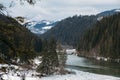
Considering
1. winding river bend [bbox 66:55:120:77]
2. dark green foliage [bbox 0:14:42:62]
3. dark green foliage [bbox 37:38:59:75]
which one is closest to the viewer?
dark green foliage [bbox 0:14:42:62]

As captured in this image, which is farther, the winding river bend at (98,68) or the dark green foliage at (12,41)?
the winding river bend at (98,68)

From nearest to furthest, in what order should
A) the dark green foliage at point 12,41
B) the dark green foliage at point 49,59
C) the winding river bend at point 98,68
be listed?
the dark green foliage at point 12,41, the dark green foliage at point 49,59, the winding river bend at point 98,68

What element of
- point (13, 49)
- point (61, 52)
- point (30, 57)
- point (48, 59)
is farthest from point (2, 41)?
point (61, 52)

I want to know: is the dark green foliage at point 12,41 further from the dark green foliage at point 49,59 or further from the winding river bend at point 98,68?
the winding river bend at point 98,68

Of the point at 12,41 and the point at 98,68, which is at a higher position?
the point at 12,41

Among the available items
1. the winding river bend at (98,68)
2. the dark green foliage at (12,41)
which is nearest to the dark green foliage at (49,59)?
the winding river bend at (98,68)

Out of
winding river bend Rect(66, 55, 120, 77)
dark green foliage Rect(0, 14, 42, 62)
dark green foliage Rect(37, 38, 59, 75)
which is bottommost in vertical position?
winding river bend Rect(66, 55, 120, 77)

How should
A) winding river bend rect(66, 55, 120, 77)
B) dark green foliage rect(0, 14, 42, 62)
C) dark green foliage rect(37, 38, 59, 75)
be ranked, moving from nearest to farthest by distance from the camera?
1. dark green foliage rect(0, 14, 42, 62)
2. dark green foliage rect(37, 38, 59, 75)
3. winding river bend rect(66, 55, 120, 77)

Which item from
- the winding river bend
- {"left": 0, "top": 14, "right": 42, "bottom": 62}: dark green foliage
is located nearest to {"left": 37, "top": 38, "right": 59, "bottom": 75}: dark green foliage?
the winding river bend

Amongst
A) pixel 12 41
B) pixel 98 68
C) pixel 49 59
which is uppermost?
pixel 12 41

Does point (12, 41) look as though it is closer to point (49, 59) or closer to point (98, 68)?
point (49, 59)

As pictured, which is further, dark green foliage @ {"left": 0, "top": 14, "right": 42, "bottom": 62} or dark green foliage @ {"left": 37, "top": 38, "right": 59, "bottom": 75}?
dark green foliage @ {"left": 37, "top": 38, "right": 59, "bottom": 75}

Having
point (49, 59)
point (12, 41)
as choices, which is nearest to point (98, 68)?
point (49, 59)

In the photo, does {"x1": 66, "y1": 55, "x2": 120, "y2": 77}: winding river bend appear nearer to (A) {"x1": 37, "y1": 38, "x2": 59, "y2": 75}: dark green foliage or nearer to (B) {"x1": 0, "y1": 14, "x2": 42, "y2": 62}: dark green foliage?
(A) {"x1": 37, "y1": 38, "x2": 59, "y2": 75}: dark green foliage
